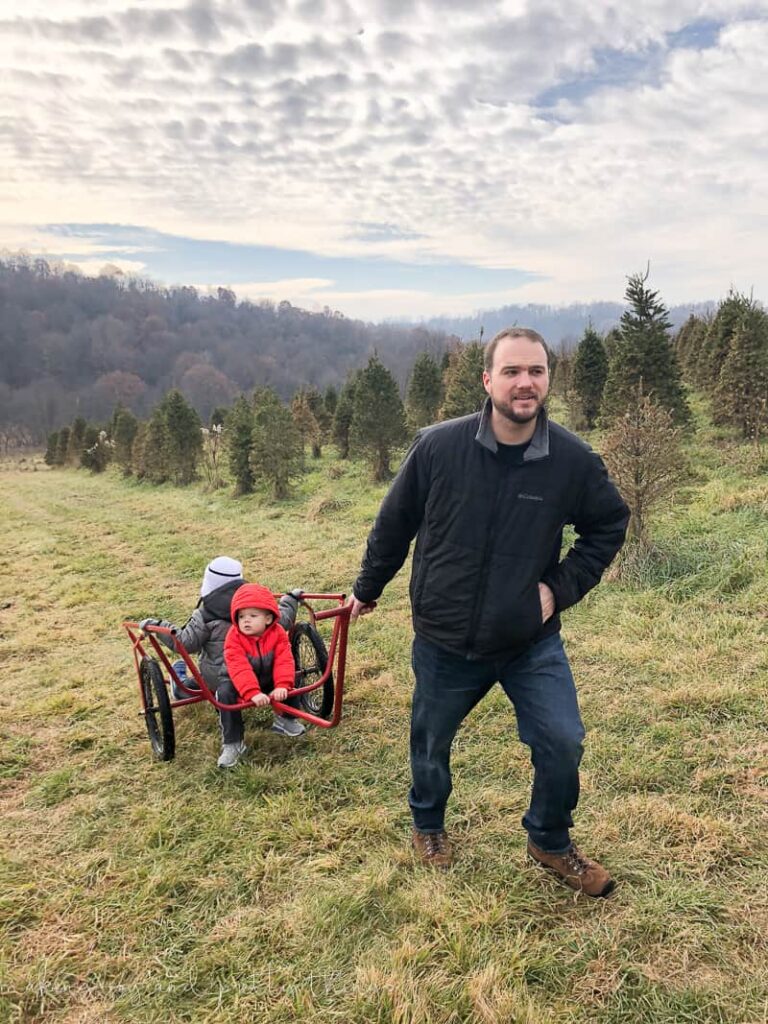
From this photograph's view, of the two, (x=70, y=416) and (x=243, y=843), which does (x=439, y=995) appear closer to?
(x=243, y=843)

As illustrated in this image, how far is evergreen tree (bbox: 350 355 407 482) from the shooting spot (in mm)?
18594

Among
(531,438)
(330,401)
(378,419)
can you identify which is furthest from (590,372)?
(531,438)

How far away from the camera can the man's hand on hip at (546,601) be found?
8.86 ft

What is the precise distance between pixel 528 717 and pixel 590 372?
68.8ft

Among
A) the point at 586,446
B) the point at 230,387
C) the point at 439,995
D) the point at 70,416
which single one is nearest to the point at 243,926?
the point at 439,995

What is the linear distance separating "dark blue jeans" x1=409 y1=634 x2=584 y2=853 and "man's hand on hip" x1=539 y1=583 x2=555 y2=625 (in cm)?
16

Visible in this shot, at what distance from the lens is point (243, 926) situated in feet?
9.28

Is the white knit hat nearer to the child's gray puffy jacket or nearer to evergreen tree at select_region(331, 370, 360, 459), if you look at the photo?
the child's gray puffy jacket

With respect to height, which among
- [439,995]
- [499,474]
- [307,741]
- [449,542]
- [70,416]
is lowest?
[70,416]

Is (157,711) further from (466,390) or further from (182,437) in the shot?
(182,437)

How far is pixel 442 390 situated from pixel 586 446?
22382 millimetres

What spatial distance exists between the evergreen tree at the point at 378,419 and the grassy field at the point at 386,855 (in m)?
12.4

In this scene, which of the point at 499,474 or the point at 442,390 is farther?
the point at 442,390

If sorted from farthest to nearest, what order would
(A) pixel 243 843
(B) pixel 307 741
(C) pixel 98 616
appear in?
(C) pixel 98 616 → (B) pixel 307 741 → (A) pixel 243 843
